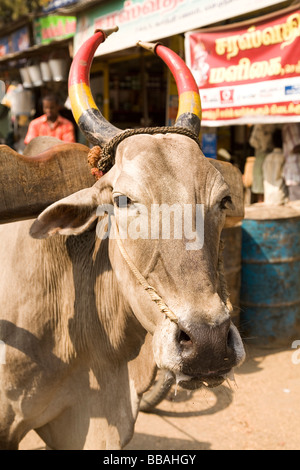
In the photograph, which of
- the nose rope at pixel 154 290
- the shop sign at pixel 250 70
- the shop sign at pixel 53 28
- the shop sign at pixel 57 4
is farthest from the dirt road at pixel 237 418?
the shop sign at pixel 57 4

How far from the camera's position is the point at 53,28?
10102 mm

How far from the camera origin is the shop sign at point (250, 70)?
472 cm

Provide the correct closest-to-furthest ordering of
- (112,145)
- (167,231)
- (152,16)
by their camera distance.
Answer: (167,231), (112,145), (152,16)

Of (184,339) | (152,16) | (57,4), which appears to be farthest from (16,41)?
(184,339)

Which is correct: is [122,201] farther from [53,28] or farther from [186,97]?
[53,28]

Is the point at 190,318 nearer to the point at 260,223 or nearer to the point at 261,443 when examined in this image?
the point at 261,443

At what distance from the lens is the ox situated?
5.44 feet

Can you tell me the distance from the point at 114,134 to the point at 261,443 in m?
2.50

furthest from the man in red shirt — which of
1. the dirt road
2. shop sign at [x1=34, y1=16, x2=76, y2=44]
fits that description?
the dirt road

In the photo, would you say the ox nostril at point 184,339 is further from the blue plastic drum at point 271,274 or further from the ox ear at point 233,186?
the blue plastic drum at point 271,274

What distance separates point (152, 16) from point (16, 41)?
22.6ft

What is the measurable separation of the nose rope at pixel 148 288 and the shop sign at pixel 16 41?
1047 centimetres

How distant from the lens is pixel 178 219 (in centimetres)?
174

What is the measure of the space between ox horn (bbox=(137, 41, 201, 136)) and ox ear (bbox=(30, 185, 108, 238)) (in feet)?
1.57
